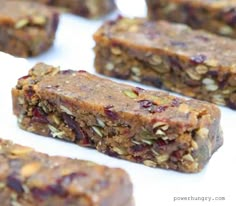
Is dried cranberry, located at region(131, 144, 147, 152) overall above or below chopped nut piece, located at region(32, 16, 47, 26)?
below

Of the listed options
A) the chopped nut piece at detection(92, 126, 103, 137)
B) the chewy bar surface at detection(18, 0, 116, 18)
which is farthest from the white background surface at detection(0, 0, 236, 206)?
the chewy bar surface at detection(18, 0, 116, 18)

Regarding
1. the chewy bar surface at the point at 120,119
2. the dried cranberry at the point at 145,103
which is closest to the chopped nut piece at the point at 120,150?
the chewy bar surface at the point at 120,119

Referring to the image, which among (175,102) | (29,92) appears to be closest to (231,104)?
(175,102)

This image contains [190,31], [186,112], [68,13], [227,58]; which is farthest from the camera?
[68,13]

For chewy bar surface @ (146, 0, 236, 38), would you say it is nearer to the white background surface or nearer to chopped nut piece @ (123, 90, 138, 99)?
the white background surface

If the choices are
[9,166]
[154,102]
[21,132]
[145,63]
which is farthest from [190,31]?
[9,166]

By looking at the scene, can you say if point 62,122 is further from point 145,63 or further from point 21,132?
point 145,63

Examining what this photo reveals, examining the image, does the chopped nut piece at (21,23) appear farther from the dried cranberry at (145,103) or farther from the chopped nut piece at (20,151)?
the chopped nut piece at (20,151)
